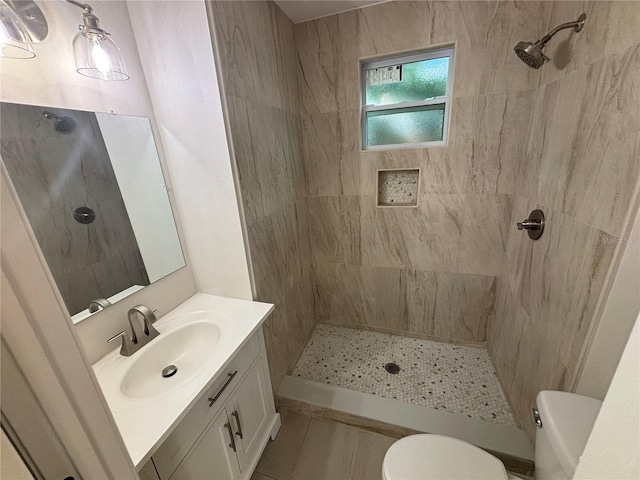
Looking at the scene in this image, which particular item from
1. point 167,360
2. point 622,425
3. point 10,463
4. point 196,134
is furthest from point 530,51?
point 167,360

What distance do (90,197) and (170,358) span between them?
2.41 feet

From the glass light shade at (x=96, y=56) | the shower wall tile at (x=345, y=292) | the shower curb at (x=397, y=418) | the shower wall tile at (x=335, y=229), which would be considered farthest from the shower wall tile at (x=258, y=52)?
the shower curb at (x=397, y=418)

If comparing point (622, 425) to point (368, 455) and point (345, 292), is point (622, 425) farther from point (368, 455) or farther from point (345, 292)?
point (345, 292)

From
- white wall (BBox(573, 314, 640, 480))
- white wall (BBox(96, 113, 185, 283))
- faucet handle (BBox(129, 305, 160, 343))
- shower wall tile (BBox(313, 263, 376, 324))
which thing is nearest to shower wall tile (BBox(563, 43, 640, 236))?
white wall (BBox(573, 314, 640, 480))

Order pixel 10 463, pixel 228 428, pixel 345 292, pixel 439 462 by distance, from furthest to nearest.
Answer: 1. pixel 345 292
2. pixel 228 428
3. pixel 439 462
4. pixel 10 463

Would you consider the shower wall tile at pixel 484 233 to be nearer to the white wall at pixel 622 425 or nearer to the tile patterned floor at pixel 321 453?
the tile patterned floor at pixel 321 453

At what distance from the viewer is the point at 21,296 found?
307 mm

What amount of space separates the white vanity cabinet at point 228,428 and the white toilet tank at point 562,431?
112cm

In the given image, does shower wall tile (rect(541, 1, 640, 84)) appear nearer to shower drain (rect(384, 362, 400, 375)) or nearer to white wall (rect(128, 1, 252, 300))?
white wall (rect(128, 1, 252, 300))

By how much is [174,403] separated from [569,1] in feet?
7.27

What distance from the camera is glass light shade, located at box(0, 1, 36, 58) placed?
701 mm

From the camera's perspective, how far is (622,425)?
0.38 m

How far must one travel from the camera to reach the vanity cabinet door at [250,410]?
1.11m

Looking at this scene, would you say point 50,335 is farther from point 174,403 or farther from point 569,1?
point 569,1
